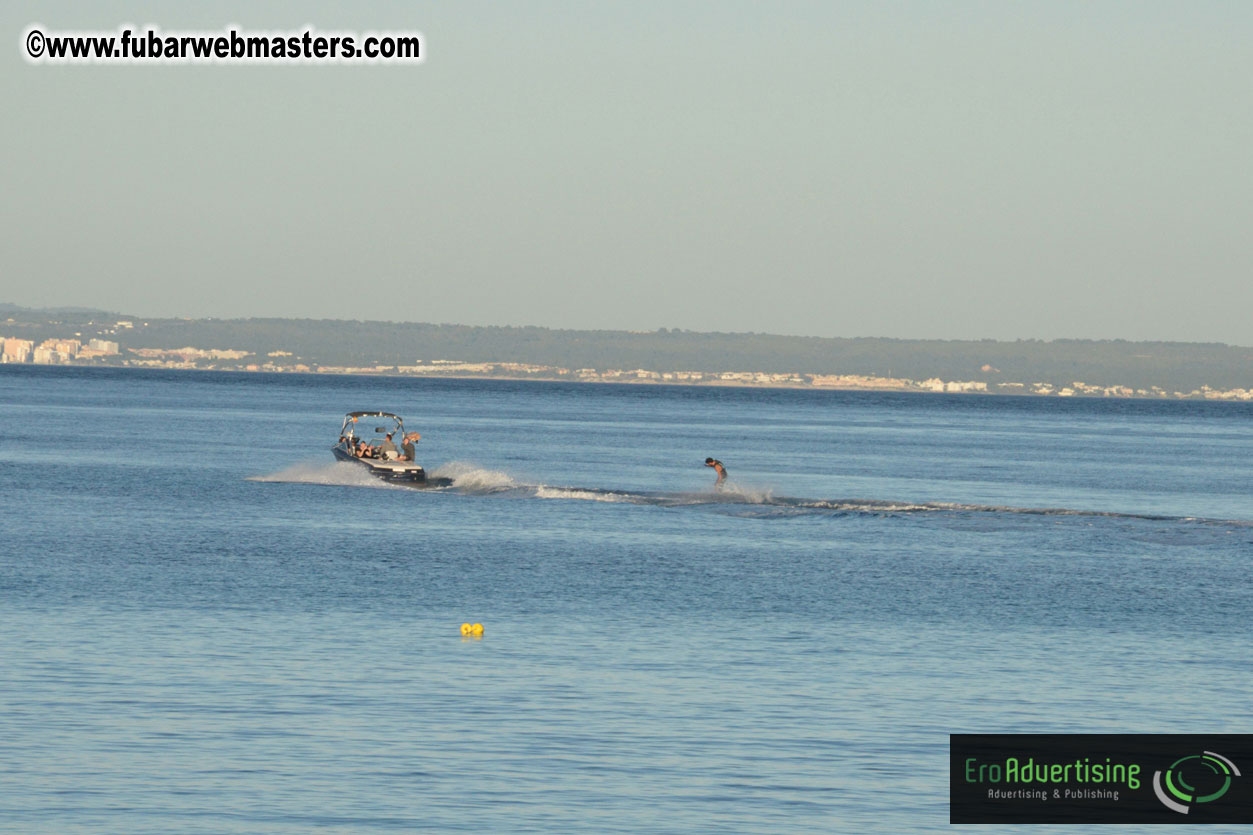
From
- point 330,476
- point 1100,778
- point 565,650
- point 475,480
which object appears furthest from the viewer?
point 330,476

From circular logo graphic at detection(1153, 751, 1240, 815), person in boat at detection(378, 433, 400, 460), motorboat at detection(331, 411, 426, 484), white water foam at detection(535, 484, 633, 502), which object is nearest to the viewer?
circular logo graphic at detection(1153, 751, 1240, 815)

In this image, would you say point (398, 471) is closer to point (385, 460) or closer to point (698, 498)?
point (385, 460)

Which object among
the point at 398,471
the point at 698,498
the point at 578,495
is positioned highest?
the point at 398,471

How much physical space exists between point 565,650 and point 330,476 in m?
44.5

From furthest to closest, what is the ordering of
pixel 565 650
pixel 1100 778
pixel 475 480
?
1. pixel 475 480
2. pixel 565 650
3. pixel 1100 778

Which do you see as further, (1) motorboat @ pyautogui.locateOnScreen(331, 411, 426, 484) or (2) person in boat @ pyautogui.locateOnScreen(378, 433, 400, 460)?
(2) person in boat @ pyautogui.locateOnScreen(378, 433, 400, 460)

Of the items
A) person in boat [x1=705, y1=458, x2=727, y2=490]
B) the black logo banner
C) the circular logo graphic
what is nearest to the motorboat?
person in boat [x1=705, y1=458, x2=727, y2=490]

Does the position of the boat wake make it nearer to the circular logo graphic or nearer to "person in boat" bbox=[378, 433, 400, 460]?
"person in boat" bbox=[378, 433, 400, 460]

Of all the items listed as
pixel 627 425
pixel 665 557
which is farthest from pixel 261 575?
pixel 627 425

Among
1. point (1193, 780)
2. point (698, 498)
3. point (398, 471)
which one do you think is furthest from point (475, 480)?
point (1193, 780)

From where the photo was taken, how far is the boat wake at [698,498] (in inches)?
2339

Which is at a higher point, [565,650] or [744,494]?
Answer: [565,650]

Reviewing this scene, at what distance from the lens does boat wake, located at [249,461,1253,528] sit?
195 ft

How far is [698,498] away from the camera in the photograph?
210ft
